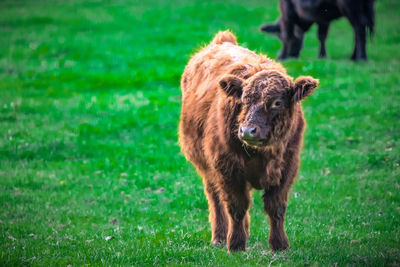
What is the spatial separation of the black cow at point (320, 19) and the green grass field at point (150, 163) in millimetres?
790

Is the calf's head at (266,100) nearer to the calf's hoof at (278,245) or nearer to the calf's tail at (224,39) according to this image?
the calf's hoof at (278,245)

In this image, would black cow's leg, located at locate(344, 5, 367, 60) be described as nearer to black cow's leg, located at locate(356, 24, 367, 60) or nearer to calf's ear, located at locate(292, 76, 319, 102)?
black cow's leg, located at locate(356, 24, 367, 60)

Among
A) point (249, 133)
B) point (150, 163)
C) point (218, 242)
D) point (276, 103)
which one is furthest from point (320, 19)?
point (249, 133)

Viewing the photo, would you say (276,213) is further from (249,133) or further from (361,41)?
(361,41)

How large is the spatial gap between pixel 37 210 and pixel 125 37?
17.1 meters

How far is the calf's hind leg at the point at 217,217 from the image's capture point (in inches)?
282

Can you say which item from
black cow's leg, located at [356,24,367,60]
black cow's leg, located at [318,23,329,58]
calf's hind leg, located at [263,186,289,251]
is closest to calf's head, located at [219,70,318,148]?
calf's hind leg, located at [263,186,289,251]

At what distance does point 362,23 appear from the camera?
1769 cm

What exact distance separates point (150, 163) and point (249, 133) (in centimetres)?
626

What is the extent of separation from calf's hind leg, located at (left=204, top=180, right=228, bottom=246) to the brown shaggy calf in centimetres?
1

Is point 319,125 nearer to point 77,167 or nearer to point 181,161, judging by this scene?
point 181,161

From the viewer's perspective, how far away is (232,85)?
5969mm

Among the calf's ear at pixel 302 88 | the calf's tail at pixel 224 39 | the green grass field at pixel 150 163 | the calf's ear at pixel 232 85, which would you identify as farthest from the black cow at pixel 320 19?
the calf's ear at pixel 232 85

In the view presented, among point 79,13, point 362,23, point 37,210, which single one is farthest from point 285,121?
point 79,13
